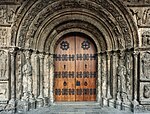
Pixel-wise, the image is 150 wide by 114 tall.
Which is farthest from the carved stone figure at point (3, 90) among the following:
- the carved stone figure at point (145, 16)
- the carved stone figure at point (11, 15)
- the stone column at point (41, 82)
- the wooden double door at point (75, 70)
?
the carved stone figure at point (145, 16)

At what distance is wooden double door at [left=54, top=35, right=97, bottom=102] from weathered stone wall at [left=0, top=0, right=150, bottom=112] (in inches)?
10.0

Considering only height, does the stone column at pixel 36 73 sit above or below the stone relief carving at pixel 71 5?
below

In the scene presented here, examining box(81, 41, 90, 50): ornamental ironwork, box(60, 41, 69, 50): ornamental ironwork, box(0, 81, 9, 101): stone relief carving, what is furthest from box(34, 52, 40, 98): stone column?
box(81, 41, 90, 50): ornamental ironwork

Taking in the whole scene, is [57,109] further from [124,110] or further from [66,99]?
[124,110]

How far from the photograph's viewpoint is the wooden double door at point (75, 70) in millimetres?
5754

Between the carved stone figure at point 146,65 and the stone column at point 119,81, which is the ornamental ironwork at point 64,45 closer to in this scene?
the stone column at point 119,81

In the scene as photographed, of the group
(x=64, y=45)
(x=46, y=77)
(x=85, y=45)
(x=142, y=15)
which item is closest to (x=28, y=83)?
(x=46, y=77)

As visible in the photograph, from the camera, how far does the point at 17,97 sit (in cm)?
489

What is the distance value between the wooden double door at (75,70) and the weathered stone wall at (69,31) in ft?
0.84

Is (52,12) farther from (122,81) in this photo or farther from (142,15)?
(122,81)

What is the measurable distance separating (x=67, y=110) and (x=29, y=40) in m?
2.21

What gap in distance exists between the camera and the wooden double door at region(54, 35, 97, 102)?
5754 mm

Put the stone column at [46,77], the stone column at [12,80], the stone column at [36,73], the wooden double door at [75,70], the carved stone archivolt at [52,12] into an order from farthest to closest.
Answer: the wooden double door at [75,70] → the stone column at [46,77] → the stone column at [36,73] → the carved stone archivolt at [52,12] → the stone column at [12,80]

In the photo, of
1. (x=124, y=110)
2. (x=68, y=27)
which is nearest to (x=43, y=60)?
(x=68, y=27)
